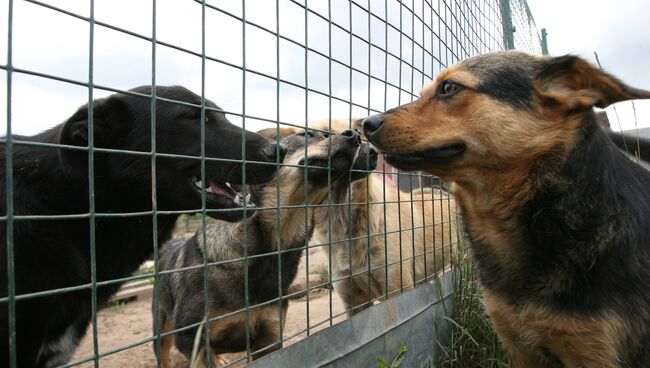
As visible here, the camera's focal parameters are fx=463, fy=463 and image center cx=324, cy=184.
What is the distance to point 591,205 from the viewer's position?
2.06m

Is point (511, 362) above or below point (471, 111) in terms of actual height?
below

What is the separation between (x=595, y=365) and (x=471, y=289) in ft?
5.27

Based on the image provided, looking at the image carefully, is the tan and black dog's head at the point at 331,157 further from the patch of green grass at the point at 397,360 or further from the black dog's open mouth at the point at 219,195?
the patch of green grass at the point at 397,360

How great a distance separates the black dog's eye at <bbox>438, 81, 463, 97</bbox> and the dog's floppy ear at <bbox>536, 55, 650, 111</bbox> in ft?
1.29

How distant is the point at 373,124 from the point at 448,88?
1.43ft

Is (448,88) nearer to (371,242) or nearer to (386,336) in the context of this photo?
(386,336)

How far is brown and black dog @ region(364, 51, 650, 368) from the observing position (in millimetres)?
1955

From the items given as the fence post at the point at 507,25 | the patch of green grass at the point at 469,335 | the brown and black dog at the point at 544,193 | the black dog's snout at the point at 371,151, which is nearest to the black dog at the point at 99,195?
the brown and black dog at the point at 544,193

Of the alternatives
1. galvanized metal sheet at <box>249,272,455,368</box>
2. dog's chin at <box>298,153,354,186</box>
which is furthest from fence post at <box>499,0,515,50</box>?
dog's chin at <box>298,153,354,186</box>

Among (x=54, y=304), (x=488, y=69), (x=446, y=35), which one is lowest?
(x=54, y=304)

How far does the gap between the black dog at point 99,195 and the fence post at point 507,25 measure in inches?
206

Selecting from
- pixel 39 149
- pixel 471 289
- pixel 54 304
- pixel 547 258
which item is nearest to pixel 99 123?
pixel 39 149

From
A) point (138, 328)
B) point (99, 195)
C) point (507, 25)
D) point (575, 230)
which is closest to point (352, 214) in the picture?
point (575, 230)

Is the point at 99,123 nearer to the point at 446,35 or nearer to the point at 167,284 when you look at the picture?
the point at 167,284
